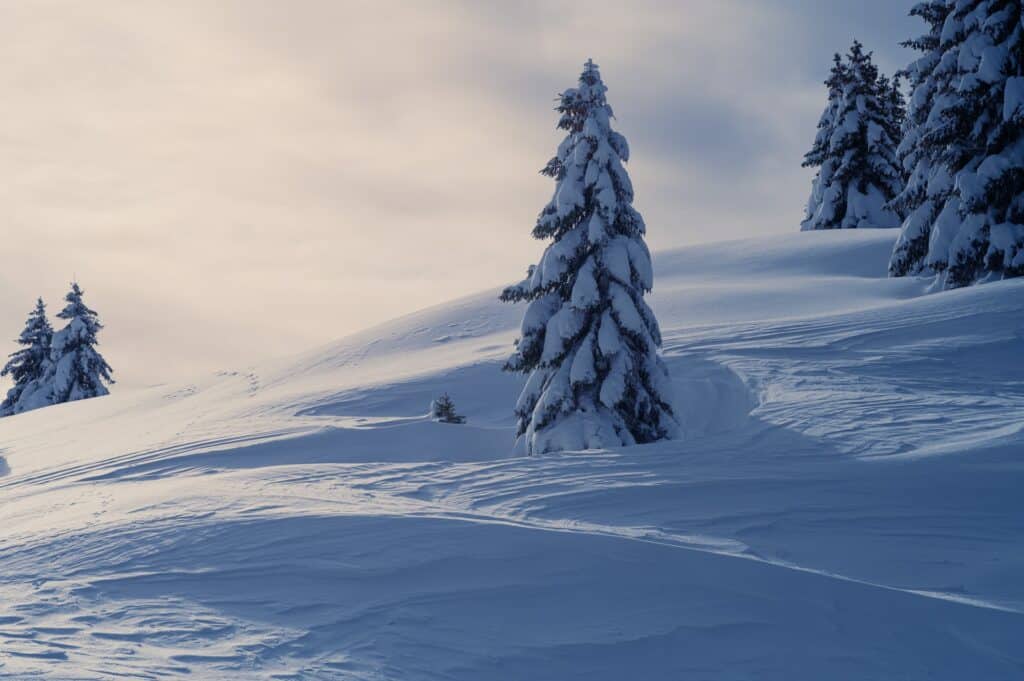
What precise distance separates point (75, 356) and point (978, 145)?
44.7 meters

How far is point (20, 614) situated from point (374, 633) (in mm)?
2616

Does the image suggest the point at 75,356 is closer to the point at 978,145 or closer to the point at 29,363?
the point at 29,363

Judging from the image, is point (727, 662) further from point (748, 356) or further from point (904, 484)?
point (748, 356)

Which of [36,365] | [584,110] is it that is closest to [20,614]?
[584,110]

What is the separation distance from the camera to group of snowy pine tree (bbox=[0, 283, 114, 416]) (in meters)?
43.6

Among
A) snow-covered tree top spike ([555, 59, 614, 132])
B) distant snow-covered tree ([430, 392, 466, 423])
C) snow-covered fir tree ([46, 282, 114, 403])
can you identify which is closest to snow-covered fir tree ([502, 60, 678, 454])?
snow-covered tree top spike ([555, 59, 614, 132])

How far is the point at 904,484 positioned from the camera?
6.53 metres

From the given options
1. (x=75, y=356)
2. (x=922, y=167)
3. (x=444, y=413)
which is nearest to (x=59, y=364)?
(x=75, y=356)

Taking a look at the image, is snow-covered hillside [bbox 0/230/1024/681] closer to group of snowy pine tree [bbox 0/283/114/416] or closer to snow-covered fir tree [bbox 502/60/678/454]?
snow-covered fir tree [bbox 502/60/678/454]

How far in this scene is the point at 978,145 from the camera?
63.0 ft

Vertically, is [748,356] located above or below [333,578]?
above

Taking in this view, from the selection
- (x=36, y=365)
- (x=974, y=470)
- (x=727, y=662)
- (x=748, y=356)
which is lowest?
(x=727, y=662)

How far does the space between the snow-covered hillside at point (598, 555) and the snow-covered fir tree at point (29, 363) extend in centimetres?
3874

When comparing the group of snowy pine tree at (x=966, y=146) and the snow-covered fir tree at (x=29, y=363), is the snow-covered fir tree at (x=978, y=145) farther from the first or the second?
the snow-covered fir tree at (x=29, y=363)
